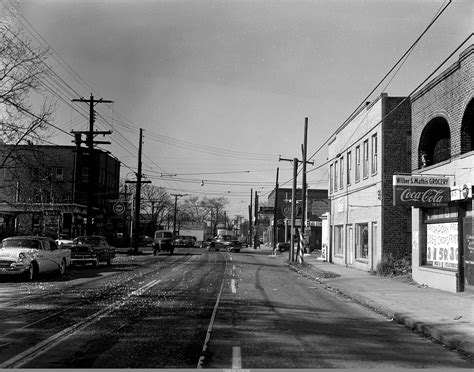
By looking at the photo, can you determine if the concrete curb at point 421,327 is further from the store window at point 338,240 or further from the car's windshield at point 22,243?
the store window at point 338,240

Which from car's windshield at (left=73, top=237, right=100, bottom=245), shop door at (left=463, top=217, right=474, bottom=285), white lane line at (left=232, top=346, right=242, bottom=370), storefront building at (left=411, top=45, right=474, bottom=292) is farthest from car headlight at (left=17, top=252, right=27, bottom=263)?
shop door at (left=463, top=217, right=474, bottom=285)

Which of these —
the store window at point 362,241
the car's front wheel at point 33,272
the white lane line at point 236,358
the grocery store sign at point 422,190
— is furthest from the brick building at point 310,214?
the white lane line at point 236,358

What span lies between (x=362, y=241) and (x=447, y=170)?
11003mm

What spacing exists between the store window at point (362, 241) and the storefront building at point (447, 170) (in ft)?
22.6

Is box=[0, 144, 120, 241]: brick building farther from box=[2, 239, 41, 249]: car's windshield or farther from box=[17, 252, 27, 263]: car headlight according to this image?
box=[17, 252, 27, 263]: car headlight

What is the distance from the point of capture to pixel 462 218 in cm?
1562

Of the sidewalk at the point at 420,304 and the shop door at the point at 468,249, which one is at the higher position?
the shop door at the point at 468,249

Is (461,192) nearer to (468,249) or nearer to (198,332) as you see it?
(468,249)

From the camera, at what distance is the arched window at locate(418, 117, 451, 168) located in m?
18.9

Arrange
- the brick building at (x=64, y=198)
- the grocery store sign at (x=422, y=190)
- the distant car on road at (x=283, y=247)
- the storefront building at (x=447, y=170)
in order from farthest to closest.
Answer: the distant car on road at (x=283, y=247), the brick building at (x=64, y=198), the grocery store sign at (x=422, y=190), the storefront building at (x=447, y=170)

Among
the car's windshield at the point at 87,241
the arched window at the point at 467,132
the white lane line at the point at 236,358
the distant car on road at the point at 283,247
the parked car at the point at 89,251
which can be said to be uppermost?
the arched window at the point at 467,132

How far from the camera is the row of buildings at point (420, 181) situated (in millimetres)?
15430

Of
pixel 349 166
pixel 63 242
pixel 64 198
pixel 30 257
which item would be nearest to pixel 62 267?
pixel 30 257

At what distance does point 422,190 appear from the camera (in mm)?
16016
